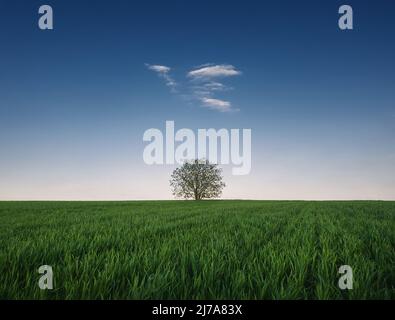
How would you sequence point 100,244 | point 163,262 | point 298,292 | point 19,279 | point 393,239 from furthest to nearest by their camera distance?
1. point 393,239
2. point 100,244
3. point 163,262
4. point 19,279
5. point 298,292

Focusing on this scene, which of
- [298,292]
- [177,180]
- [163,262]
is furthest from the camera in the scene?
[177,180]

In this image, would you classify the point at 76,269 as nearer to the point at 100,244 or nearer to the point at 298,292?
the point at 100,244
